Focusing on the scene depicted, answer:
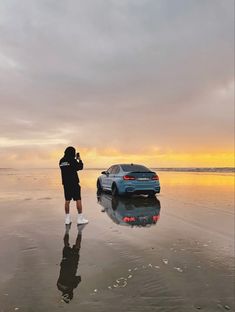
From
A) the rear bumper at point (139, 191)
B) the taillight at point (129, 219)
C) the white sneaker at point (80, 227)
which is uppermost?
the rear bumper at point (139, 191)

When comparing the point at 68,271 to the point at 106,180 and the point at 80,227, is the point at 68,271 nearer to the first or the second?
the point at 80,227

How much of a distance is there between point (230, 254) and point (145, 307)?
10.4 ft

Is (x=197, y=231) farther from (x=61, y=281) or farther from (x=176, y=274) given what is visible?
(x=61, y=281)

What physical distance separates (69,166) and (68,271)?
4.41 meters

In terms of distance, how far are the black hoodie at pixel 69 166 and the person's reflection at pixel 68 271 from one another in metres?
2.25

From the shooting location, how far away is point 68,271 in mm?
5547

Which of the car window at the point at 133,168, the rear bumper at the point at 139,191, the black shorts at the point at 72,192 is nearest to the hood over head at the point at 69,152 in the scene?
the black shorts at the point at 72,192

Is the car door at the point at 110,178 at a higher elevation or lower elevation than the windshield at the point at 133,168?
lower

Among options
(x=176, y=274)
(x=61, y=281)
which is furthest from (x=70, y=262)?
(x=176, y=274)

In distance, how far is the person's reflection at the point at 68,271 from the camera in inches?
186

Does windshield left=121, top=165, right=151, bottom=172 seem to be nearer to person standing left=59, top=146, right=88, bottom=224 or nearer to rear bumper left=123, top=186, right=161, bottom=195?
rear bumper left=123, top=186, right=161, bottom=195

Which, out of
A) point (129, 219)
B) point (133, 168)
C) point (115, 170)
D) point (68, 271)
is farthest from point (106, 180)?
point (68, 271)

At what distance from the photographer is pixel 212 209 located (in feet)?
43.5

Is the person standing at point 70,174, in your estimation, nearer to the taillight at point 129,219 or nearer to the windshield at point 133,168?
the taillight at point 129,219
